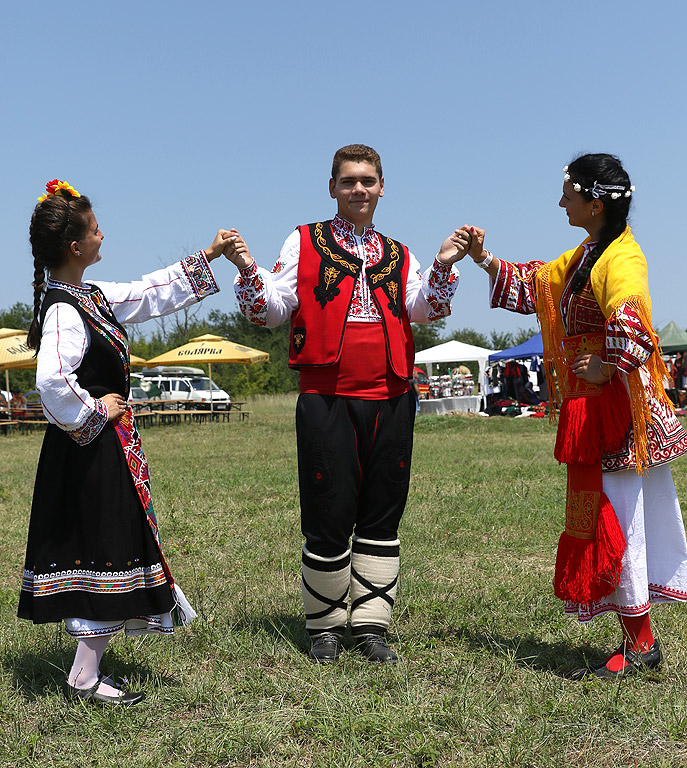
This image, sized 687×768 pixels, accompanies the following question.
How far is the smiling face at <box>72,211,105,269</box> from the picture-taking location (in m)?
2.89

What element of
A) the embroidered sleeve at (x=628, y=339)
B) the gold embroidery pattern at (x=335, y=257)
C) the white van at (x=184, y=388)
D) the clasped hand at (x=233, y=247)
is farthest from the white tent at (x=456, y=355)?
the embroidered sleeve at (x=628, y=339)

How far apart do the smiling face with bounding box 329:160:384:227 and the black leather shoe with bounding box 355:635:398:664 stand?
1828 millimetres

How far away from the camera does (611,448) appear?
9.84ft

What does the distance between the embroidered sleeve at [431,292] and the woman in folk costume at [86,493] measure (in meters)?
1.30

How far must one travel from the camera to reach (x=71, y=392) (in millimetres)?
2664

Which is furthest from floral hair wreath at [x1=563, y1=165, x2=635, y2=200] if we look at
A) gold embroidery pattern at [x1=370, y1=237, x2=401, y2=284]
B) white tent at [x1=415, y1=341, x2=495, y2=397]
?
white tent at [x1=415, y1=341, x2=495, y2=397]

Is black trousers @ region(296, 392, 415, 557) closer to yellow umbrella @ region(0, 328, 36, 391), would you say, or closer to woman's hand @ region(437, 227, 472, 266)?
woman's hand @ region(437, 227, 472, 266)

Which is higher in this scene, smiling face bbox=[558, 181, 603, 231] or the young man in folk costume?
smiling face bbox=[558, 181, 603, 231]

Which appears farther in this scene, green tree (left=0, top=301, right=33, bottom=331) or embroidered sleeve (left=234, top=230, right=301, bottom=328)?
green tree (left=0, top=301, right=33, bottom=331)

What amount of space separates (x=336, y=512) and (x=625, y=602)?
Result: 3.91 feet

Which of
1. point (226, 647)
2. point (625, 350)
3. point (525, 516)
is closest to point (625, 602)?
point (625, 350)

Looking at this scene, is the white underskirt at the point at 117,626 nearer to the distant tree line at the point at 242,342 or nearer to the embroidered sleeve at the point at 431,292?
the embroidered sleeve at the point at 431,292

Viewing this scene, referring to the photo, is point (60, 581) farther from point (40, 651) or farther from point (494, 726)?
point (494, 726)

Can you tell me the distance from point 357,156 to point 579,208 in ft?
3.28
